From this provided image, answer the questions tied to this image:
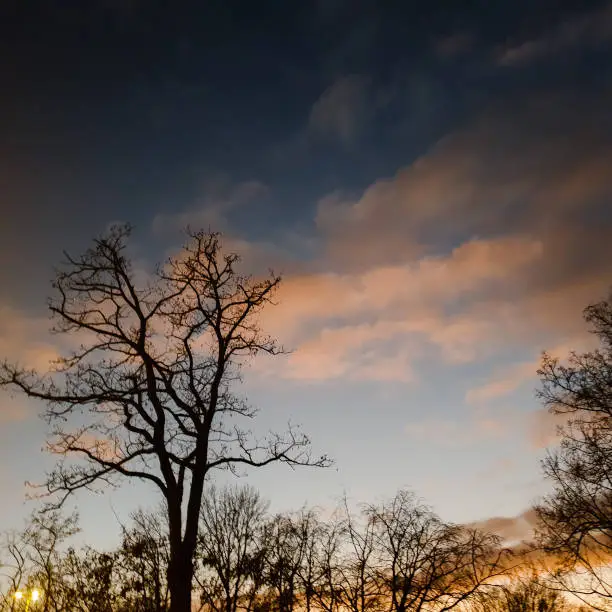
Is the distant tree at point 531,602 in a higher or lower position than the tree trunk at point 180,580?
lower

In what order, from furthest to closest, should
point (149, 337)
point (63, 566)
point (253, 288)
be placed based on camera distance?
point (63, 566), point (253, 288), point (149, 337)

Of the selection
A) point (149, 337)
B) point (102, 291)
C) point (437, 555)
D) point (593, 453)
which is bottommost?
point (437, 555)

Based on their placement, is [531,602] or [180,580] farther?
[531,602]

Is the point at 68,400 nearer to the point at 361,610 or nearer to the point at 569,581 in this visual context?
the point at 361,610

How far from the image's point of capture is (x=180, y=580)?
11.6 metres

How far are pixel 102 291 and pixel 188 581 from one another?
28.4ft

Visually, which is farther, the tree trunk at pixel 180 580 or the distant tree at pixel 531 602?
the distant tree at pixel 531 602

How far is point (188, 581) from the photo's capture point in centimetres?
1173

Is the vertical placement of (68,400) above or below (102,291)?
below

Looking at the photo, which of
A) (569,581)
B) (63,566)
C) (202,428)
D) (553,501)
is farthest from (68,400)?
(569,581)

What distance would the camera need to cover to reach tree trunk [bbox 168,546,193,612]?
11367mm

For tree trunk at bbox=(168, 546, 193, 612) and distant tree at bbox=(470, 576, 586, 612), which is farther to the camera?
distant tree at bbox=(470, 576, 586, 612)

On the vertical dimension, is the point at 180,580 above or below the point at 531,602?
above

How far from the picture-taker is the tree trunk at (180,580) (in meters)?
11.4
